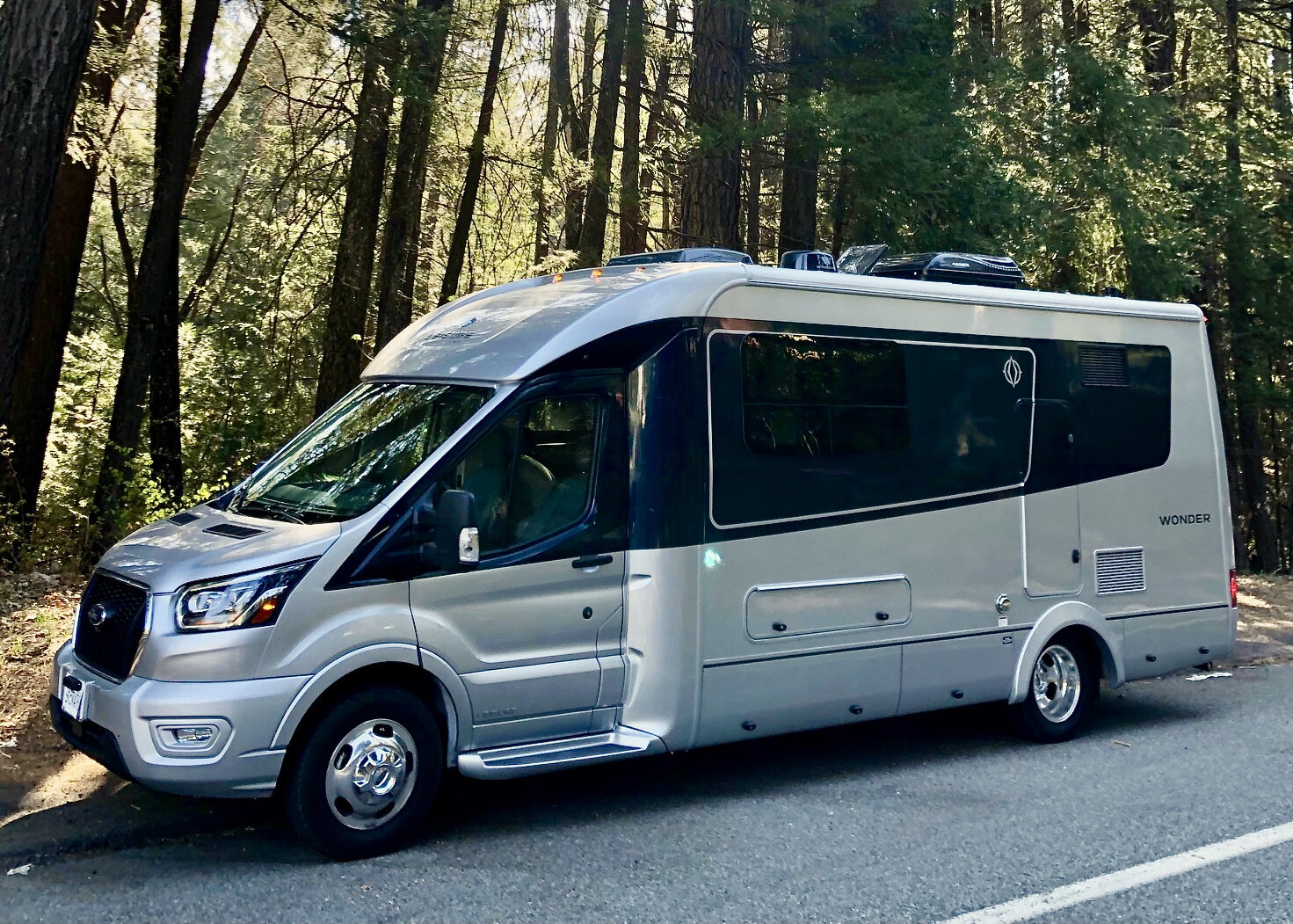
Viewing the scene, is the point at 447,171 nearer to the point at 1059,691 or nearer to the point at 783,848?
the point at 1059,691

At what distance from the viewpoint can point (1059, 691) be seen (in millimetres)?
8672

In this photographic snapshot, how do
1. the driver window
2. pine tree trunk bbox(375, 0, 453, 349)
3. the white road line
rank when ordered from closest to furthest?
1. the white road line
2. the driver window
3. pine tree trunk bbox(375, 0, 453, 349)

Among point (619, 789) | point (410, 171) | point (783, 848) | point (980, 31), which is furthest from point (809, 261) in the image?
point (980, 31)


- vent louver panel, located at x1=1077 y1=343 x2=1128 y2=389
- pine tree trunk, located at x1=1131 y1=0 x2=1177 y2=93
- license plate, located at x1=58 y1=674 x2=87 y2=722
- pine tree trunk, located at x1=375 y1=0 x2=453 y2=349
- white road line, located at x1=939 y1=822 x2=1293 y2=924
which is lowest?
white road line, located at x1=939 y1=822 x2=1293 y2=924

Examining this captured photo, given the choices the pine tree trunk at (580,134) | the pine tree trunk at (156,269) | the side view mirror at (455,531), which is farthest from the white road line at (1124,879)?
the pine tree trunk at (580,134)

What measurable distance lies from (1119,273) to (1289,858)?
14941mm

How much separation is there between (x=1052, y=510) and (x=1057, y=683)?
1157 mm

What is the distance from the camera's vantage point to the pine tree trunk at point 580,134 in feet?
55.4

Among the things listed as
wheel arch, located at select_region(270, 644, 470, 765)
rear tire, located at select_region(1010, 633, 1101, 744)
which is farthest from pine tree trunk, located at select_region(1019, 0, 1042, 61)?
wheel arch, located at select_region(270, 644, 470, 765)

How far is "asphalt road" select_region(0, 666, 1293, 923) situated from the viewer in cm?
540

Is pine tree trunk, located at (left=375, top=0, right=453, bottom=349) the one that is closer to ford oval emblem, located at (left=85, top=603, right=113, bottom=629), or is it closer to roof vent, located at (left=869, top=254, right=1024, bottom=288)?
roof vent, located at (left=869, top=254, right=1024, bottom=288)

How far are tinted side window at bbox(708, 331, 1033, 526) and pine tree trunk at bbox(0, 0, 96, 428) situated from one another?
4873 millimetres

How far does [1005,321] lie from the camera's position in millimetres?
8344

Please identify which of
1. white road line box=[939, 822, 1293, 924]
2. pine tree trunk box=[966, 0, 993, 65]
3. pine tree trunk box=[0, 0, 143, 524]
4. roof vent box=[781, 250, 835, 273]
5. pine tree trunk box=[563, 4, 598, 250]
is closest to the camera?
white road line box=[939, 822, 1293, 924]
